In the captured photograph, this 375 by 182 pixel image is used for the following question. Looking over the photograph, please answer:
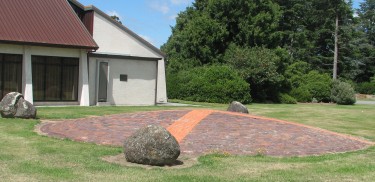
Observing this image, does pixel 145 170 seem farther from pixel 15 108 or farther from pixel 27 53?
pixel 27 53

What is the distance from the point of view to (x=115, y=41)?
28031 millimetres

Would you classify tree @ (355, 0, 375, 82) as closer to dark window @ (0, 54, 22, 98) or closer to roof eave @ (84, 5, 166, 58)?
roof eave @ (84, 5, 166, 58)

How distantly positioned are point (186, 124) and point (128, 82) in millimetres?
14410

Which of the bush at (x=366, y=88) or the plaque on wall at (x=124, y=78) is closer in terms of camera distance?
the plaque on wall at (x=124, y=78)

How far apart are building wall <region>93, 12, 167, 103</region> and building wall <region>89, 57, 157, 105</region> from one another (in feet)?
4.01

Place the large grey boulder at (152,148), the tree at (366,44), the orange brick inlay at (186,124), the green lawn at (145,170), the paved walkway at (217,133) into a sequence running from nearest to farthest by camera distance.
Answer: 1. the green lawn at (145,170)
2. the large grey boulder at (152,148)
3. the paved walkway at (217,133)
4. the orange brick inlay at (186,124)
5. the tree at (366,44)

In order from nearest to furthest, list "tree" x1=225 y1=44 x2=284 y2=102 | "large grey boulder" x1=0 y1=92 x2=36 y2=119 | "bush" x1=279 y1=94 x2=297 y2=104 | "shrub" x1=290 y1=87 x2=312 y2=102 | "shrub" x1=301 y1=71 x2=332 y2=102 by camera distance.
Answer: "large grey boulder" x1=0 y1=92 x2=36 y2=119, "tree" x1=225 y1=44 x2=284 y2=102, "bush" x1=279 y1=94 x2=297 y2=104, "shrub" x1=290 y1=87 x2=312 y2=102, "shrub" x1=301 y1=71 x2=332 y2=102

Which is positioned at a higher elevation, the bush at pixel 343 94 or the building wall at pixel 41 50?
the building wall at pixel 41 50

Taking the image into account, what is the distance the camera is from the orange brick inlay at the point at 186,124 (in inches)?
488

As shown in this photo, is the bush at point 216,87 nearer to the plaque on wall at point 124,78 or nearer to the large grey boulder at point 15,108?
the plaque on wall at point 124,78

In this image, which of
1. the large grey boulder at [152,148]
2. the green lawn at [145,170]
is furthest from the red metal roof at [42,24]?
the large grey boulder at [152,148]

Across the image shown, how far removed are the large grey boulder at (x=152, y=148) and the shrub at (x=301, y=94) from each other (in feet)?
115

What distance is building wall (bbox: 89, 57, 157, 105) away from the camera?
1016 inches

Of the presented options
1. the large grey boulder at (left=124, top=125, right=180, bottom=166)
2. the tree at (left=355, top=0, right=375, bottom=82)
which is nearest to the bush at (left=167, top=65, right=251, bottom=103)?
the large grey boulder at (left=124, top=125, right=180, bottom=166)
